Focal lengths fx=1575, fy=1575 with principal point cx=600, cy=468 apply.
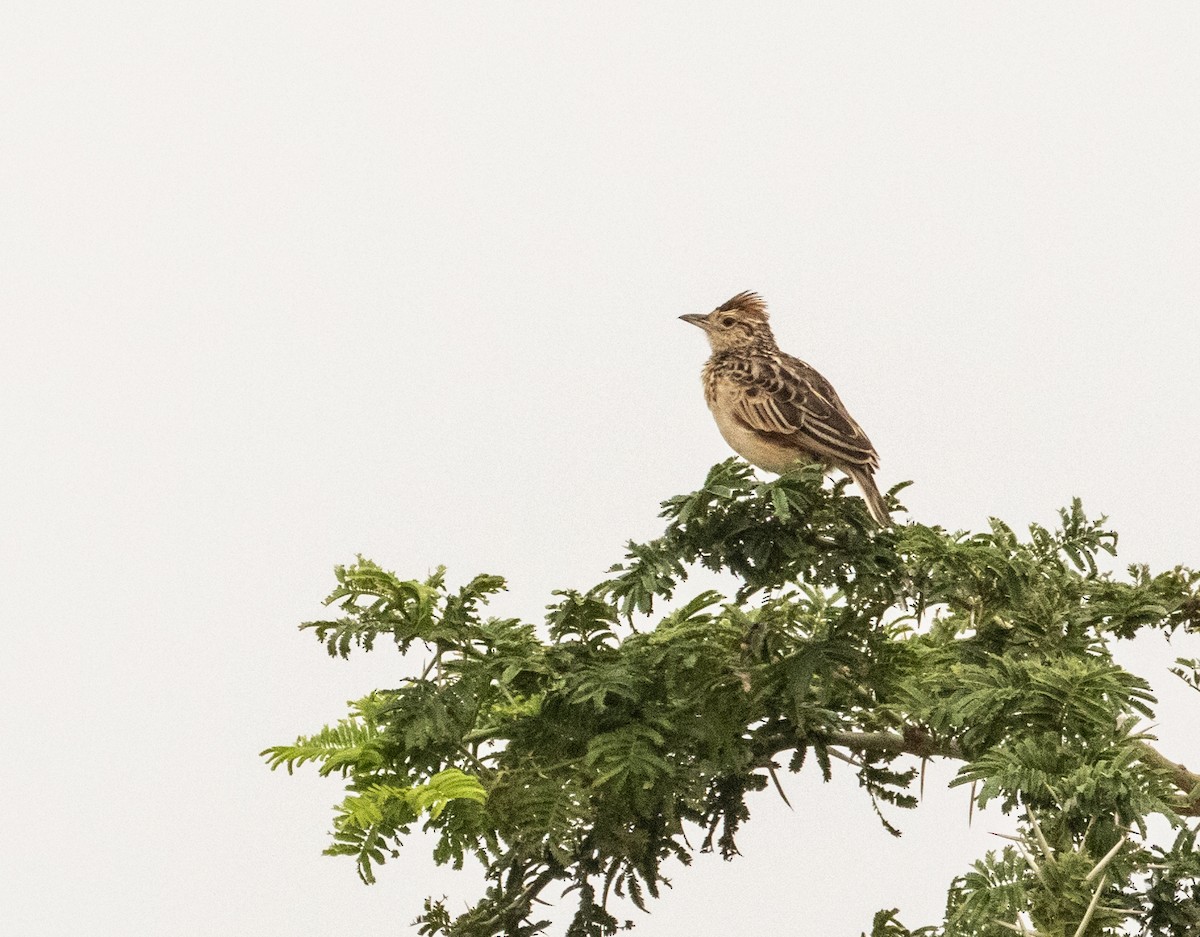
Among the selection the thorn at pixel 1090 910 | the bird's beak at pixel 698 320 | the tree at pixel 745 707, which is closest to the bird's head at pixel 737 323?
the bird's beak at pixel 698 320

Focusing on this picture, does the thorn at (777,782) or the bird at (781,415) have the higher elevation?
the bird at (781,415)

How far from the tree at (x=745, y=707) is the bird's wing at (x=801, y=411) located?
2.88 ft

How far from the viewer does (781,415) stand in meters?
5.21

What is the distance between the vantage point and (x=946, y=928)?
3.48m

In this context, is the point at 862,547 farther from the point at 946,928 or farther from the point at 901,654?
the point at 946,928

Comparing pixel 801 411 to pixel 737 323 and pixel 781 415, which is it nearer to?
pixel 781 415

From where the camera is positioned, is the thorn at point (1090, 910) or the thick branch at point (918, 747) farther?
the thick branch at point (918, 747)

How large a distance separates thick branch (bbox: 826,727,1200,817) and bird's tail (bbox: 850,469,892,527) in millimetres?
566

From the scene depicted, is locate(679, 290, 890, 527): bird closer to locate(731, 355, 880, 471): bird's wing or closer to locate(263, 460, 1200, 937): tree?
locate(731, 355, 880, 471): bird's wing

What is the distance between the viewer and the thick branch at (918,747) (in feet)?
13.5

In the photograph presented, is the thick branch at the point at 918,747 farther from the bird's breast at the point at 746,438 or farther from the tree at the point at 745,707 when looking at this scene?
the bird's breast at the point at 746,438

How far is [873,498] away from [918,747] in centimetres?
71

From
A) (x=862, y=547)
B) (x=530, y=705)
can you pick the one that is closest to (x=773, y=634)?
(x=862, y=547)

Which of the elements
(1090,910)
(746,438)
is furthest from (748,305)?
(1090,910)
